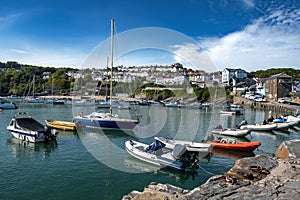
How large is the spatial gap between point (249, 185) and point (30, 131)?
1609cm

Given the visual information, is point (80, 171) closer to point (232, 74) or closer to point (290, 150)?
point (290, 150)

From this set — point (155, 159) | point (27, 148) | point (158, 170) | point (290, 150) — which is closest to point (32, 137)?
point (27, 148)

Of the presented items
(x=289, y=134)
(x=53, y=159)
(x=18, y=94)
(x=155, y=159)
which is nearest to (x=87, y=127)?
(x=53, y=159)

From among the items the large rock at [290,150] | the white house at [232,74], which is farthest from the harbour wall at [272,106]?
the large rock at [290,150]

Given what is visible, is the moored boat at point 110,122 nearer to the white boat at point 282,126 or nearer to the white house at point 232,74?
the white boat at point 282,126

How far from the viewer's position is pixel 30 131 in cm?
1717

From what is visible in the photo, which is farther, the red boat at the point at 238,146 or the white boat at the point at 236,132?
the white boat at the point at 236,132

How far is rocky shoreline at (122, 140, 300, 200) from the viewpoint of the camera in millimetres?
5651

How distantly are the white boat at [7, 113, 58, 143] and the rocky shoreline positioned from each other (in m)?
12.5

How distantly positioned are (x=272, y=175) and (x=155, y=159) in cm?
658

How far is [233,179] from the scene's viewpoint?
21.0 ft

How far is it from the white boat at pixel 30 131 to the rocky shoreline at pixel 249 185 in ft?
41.2

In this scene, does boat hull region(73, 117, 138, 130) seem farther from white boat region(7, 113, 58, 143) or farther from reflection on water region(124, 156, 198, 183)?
reflection on water region(124, 156, 198, 183)

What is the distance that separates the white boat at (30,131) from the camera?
670 inches
